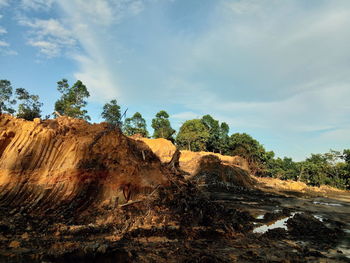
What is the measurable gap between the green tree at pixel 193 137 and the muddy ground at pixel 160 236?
142 feet

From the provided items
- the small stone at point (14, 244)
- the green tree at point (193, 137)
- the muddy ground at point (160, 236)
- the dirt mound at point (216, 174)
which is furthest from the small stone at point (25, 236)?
the green tree at point (193, 137)

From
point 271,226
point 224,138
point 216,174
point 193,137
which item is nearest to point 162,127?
point 193,137

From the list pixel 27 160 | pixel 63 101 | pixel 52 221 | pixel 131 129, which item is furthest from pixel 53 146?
pixel 131 129

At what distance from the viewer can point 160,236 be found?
723 centimetres

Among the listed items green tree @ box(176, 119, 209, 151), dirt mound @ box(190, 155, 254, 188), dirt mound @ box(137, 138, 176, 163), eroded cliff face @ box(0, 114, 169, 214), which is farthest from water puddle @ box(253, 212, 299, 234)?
green tree @ box(176, 119, 209, 151)

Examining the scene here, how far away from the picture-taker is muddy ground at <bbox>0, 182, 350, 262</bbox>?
562cm

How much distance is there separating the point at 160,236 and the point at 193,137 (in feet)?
155

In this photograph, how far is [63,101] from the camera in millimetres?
45719

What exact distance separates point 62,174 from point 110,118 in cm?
353

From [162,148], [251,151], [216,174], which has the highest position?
[251,151]

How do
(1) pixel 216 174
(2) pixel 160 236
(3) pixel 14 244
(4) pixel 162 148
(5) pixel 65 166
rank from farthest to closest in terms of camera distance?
(4) pixel 162 148, (1) pixel 216 174, (5) pixel 65 166, (2) pixel 160 236, (3) pixel 14 244

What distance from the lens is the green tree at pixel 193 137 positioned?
178ft

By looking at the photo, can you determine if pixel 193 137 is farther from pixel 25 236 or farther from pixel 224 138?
pixel 25 236

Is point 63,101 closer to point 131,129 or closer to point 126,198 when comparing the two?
point 131,129
